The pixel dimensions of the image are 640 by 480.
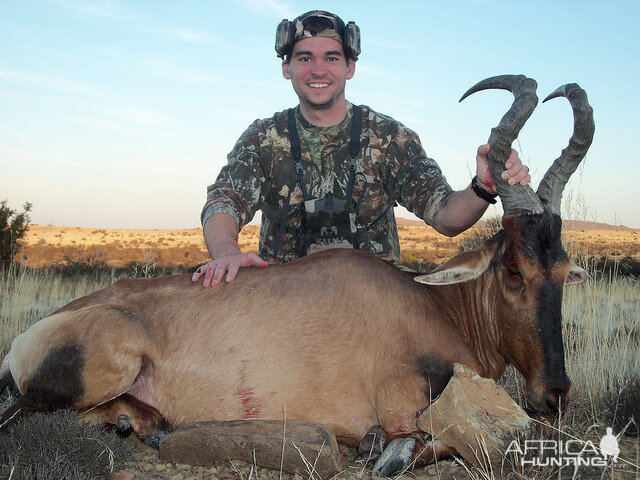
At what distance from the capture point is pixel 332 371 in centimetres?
387

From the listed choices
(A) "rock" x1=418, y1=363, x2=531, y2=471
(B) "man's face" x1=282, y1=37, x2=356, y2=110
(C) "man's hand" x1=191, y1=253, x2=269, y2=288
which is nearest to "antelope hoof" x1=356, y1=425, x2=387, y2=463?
(A) "rock" x1=418, y1=363, x2=531, y2=471

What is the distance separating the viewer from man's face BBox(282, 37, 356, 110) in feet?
21.4

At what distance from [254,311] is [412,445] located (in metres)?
1.43

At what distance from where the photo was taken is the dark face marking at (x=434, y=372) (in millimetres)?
3836

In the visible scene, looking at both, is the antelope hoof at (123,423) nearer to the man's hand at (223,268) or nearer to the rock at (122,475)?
the rock at (122,475)

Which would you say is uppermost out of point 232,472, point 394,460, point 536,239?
point 536,239

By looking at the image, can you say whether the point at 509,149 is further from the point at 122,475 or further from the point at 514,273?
the point at 122,475

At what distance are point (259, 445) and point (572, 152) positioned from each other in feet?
10.1

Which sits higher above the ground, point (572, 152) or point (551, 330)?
point (572, 152)

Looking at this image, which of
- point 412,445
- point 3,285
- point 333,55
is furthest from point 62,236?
point 412,445

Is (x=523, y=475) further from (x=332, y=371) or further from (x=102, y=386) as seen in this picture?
(x=102, y=386)

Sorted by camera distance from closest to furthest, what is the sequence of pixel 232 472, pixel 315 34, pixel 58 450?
pixel 58 450 → pixel 232 472 → pixel 315 34

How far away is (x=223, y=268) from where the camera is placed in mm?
4410

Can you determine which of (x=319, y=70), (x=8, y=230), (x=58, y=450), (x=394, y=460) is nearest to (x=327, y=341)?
(x=394, y=460)
